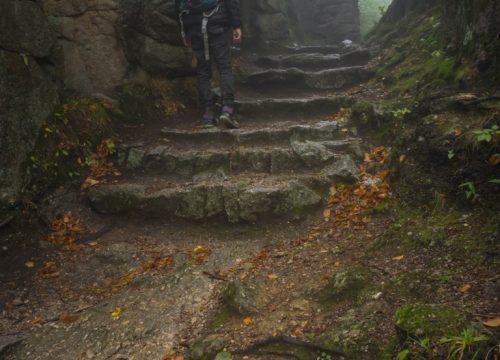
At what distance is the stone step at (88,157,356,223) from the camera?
17.6ft

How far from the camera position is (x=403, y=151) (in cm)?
501

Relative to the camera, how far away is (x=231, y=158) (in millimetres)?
6375

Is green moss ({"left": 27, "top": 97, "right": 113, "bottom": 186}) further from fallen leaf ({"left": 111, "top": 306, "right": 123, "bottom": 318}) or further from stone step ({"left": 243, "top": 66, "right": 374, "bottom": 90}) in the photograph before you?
stone step ({"left": 243, "top": 66, "right": 374, "bottom": 90})

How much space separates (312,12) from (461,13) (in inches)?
467

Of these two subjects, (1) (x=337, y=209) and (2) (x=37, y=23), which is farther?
(2) (x=37, y=23)

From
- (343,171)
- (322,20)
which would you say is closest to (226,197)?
(343,171)

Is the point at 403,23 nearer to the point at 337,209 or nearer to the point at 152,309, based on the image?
the point at 337,209

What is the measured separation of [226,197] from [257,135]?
1.71m

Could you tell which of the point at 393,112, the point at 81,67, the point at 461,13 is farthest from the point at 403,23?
the point at 81,67

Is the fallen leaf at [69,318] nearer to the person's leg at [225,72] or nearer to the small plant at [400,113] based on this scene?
the person's leg at [225,72]

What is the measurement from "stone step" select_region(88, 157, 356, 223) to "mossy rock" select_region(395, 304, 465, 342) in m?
2.70

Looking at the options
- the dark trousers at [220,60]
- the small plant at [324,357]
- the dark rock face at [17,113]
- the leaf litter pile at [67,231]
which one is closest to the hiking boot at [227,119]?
the dark trousers at [220,60]

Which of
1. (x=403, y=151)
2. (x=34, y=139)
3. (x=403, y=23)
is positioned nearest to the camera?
(x=403, y=151)

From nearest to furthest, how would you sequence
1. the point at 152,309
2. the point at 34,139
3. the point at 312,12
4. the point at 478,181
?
the point at 478,181
the point at 152,309
the point at 34,139
the point at 312,12
